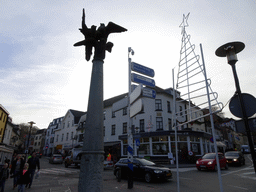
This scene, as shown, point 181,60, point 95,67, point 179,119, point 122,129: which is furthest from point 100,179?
point 122,129

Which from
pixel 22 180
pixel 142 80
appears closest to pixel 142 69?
pixel 142 80

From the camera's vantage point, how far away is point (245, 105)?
362 cm

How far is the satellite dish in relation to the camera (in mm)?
3516

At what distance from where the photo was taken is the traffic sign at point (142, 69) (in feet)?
20.7

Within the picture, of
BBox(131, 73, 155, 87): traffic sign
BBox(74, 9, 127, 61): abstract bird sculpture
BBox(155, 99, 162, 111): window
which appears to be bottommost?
BBox(74, 9, 127, 61): abstract bird sculpture

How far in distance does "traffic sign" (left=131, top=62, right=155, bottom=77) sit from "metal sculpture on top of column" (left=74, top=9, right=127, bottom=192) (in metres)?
2.91

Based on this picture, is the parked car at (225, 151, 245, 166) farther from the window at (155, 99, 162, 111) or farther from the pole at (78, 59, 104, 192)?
the pole at (78, 59, 104, 192)

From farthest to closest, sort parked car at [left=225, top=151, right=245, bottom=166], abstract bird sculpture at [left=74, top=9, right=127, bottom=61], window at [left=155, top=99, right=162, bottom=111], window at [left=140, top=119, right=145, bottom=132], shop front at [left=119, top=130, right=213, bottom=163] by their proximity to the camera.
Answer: window at [left=155, top=99, right=162, bottom=111], window at [left=140, top=119, right=145, bottom=132], shop front at [left=119, top=130, right=213, bottom=163], parked car at [left=225, top=151, right=245, bottom=166], abstract bird sculpture at [left=74, top=9, right=127, bottom=61]

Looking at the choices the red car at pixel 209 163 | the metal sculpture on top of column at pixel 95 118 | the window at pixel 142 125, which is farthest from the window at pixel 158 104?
the metal sculpture on top of column at pixel 95 118

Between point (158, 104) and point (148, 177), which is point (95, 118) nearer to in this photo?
point (148, 177)

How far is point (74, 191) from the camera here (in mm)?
7574

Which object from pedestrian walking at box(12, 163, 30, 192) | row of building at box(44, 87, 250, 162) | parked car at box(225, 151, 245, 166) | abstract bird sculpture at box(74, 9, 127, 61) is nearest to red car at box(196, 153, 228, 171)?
parked car at box(225, 151, 245, 166)

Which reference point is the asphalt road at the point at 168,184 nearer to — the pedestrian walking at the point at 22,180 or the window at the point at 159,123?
the pedestrian walking at the point at 22,180

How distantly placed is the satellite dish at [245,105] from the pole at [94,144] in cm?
304
